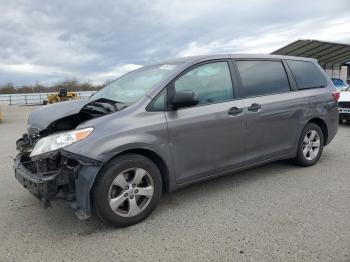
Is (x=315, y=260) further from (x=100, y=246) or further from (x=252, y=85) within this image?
(x=252, y=85)

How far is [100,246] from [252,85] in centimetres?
271

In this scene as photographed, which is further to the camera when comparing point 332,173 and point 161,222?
point 332,173

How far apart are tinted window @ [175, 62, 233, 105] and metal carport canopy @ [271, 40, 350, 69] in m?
19.8

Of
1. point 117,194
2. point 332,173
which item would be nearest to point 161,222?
point 117,194

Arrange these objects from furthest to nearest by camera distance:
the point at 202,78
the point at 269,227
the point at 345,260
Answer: the point at 202,78 → the point at 269,227 → the point at 345,260

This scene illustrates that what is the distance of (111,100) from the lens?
382 cm

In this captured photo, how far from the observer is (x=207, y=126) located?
358cm

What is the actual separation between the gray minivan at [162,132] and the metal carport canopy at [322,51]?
19175 millimetres

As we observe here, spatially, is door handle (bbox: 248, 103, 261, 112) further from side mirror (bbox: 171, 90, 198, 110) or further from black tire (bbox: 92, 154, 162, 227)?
black tire (bbox: 92, 154, 162, 227)

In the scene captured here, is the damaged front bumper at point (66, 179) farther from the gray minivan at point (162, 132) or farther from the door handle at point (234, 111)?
the door handle at point (234, 111)

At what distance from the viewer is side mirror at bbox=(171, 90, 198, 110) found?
328 cm

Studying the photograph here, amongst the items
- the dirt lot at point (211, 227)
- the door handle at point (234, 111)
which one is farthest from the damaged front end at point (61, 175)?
the door handle at point (234, 111)

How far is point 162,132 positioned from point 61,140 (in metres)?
1.00

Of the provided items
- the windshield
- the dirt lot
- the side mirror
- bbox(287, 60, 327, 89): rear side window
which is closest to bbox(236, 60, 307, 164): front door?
bbox(287, 60, 327, 89): rear side window
